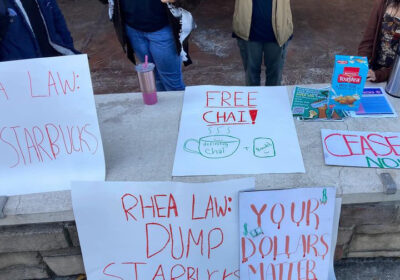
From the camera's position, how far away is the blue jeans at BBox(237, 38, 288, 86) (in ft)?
8.30

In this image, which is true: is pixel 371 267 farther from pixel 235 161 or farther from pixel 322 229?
pixel 235 161

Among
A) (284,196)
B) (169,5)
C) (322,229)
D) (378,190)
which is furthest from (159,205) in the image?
(169,5)

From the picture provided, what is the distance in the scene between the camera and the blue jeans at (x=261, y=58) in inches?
99.7

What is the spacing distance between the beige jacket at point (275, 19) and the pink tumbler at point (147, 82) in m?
1.16

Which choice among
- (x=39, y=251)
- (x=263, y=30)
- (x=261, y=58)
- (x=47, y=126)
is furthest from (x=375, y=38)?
(x=39, y=251)

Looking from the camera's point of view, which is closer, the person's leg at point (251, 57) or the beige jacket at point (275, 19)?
the beige jacket at point (275, 19)

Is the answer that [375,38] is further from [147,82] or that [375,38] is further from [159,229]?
[159,229]

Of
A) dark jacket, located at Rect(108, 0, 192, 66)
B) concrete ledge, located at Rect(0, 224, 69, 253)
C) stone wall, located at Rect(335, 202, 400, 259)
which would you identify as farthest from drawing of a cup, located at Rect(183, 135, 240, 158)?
dark jacket, located at Rect(108, 0, 192, 66)

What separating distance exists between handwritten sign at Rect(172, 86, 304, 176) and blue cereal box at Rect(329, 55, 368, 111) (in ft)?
0.65

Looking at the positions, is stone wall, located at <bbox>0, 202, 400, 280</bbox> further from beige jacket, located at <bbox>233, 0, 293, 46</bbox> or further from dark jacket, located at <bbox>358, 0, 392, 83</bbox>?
beige jacket, located at <bbox>233, 0, 293, 46</bbox>

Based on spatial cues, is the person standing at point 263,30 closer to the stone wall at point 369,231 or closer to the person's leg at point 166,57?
the person's leg at point 166,57

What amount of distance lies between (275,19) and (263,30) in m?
0.11

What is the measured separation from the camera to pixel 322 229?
1172 mm

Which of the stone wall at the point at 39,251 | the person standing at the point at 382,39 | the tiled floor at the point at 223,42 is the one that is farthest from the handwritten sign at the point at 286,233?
the tiled floor at the point at 223,42
